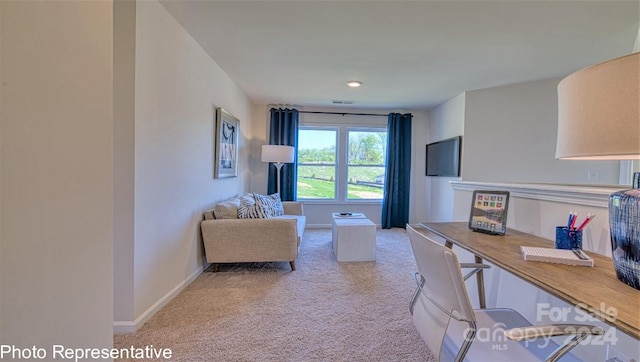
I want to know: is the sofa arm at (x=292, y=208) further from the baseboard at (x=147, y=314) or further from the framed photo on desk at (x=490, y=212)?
the framed photo on desk at (x=490, y=212)

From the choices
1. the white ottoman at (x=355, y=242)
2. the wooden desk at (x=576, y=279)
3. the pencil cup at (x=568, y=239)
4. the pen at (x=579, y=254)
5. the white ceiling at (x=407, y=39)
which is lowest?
the white ottoman at (x=355, y=242)

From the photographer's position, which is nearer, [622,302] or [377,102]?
[622,302]

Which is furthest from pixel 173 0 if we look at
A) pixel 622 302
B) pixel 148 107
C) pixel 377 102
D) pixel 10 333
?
pixel 377 102

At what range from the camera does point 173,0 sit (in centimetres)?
206

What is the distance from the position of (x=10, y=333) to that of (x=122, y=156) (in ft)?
4.60

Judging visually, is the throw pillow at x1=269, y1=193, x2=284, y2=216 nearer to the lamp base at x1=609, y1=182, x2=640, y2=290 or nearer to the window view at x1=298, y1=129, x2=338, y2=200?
the window view at x1=298, y1=129, x2=338, y2=200

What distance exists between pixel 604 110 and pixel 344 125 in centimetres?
492

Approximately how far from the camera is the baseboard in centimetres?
193

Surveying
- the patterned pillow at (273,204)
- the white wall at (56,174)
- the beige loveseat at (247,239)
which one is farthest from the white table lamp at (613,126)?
the patterned pillow at (273,204)

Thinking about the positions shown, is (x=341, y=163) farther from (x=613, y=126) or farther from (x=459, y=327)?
(x=613, y=126)

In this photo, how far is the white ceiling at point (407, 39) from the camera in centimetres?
211

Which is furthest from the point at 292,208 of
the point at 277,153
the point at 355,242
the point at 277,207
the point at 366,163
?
the point at 366,163

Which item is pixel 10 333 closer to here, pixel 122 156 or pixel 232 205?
pixel 122 156

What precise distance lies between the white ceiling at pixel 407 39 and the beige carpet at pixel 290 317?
223cm
